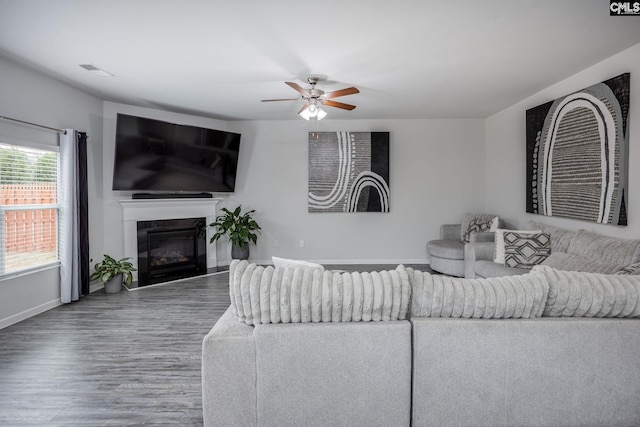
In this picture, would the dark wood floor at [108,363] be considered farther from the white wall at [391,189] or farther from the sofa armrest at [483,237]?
the sofa armrest at [483,237]

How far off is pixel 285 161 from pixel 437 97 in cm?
276

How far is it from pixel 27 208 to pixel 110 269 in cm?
121

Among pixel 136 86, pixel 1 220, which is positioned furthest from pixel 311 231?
pixel 1 220

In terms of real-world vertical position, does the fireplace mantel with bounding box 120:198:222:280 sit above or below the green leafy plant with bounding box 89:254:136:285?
above

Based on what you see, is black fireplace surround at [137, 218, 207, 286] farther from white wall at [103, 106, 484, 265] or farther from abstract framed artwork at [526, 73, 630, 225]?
abstract framed artwork at [526, 73, 630, 225]

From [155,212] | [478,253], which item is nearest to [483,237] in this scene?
[478,253]

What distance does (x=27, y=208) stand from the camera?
3.57 m

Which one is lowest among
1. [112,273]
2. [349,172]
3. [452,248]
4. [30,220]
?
[112,273]

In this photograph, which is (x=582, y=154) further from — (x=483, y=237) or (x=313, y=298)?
(x=313, y=298)

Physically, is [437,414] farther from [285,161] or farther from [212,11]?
[285,161]

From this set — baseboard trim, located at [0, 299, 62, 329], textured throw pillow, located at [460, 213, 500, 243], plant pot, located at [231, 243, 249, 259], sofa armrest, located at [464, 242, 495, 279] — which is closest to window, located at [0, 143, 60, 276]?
baseboard trim, located at [0, 299, 62, 329]

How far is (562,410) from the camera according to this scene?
5.04 ft

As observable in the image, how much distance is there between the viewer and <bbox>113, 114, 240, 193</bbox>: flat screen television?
181 inches

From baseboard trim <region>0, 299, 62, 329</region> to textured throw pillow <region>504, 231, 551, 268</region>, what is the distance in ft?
17.4
